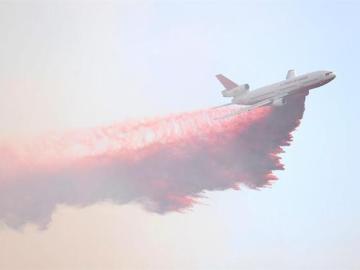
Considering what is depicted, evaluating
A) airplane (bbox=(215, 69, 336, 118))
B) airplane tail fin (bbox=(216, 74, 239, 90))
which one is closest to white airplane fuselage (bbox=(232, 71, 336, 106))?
airplane (bbox=(215, 69, 336, 118))

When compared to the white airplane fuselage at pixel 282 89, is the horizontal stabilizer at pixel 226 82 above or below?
above

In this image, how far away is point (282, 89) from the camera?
758cm

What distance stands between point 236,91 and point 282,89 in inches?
22.8

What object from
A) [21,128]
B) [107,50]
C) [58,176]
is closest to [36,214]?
[58,176]

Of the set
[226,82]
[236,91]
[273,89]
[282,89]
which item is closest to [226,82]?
[226,82]

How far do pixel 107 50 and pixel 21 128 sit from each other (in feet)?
4.74

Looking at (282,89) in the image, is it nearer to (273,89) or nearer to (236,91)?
(273,89)

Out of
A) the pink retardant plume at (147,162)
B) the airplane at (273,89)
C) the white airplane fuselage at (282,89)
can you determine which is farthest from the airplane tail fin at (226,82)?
the pink retardant plume at (147,162)

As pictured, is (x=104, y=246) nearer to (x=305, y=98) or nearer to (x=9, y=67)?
(x=9, y=67)

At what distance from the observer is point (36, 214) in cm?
743

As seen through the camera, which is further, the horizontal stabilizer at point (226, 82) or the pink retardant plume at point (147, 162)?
the horizontal stabilizer at point (226, 82)

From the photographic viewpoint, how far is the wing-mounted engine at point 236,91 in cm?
760

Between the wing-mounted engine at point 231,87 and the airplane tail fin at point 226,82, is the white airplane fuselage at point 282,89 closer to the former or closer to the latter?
the wing-mounted engine at point 231,87

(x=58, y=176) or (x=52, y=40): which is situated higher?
(x=52, y=40)
